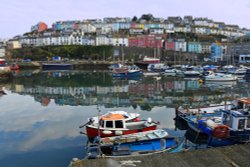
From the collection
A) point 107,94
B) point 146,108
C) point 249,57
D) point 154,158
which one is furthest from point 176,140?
point 249,57

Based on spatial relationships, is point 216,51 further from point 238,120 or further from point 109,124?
point 109,124

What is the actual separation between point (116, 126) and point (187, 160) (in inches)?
282

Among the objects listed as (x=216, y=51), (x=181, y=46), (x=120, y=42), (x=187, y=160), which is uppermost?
(x=120, y=42)

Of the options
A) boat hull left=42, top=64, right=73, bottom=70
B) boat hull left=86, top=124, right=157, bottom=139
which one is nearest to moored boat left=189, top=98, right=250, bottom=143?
boat hull left=86, top=124, right=157, bottom=139

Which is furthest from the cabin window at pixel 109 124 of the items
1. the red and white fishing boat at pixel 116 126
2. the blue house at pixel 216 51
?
the blue house at pixel 216 51

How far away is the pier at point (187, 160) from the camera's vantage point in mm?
9289

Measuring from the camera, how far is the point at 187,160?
959cm

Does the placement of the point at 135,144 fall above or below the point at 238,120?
below

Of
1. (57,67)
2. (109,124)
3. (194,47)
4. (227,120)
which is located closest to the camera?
(227,120)

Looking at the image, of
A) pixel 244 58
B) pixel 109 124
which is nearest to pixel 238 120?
pixel 109 124

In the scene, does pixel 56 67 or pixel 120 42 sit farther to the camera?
pixel 120 42

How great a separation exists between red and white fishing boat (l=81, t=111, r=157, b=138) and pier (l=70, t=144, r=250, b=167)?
5.86 metres

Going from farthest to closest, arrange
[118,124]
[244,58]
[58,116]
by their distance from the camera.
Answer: [244,58] → [58,116] → [118,124]

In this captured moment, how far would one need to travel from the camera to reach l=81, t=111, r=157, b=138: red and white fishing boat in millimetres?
15914
